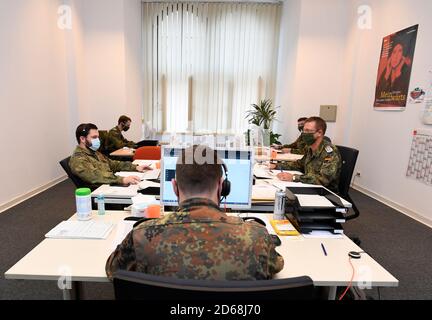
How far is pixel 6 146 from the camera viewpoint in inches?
137

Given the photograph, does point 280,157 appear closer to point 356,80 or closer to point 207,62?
point 356,80

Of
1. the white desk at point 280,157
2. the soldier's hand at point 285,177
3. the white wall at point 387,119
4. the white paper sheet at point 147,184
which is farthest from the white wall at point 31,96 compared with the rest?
the white wall at point 387,119

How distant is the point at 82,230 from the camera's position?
4.74 feet

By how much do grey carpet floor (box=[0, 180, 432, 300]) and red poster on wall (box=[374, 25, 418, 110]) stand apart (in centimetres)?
149

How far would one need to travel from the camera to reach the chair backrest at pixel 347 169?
8.40 feet

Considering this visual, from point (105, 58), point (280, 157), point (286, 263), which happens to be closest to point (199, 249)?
point (286, 263)

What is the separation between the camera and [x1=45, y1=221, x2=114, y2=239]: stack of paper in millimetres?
1384

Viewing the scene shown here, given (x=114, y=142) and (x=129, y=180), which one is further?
(x=114, y=142)

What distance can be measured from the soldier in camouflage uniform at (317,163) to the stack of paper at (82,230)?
1.67 metres

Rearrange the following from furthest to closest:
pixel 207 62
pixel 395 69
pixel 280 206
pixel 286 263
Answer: pixel 207 62
pixel 395 69
pixel 280 206
pixel 286 263

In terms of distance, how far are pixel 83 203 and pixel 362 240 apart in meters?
2.68

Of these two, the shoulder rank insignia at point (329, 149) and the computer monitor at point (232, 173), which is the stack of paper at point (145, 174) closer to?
the computer monitor at point (232, 173)

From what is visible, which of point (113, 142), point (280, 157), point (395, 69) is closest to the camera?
point (395, 69)

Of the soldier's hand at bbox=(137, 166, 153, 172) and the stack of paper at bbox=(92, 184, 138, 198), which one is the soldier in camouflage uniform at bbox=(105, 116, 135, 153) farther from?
the stack of paper at bbox=(92, 184, 138, 198)
